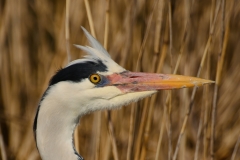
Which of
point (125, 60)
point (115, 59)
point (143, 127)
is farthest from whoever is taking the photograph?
point (115, 59)

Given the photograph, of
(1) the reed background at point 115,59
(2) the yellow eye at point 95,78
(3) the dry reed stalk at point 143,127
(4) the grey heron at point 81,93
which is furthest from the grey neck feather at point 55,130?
(1) the reed background at point 115,59

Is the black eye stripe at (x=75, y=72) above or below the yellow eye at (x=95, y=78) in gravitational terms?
above

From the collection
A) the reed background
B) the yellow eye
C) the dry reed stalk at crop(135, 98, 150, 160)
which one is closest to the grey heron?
the yellow eye

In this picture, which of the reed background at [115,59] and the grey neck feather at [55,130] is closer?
the grey neck feather at [55,130]

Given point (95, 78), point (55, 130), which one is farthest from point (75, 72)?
point (55, 130)

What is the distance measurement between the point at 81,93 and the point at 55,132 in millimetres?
176

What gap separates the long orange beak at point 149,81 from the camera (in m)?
1.88

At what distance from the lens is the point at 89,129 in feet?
10.7

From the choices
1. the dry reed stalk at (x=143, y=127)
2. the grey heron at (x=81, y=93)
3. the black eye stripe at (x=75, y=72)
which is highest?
the black eye stripe at (x=75, y=72)

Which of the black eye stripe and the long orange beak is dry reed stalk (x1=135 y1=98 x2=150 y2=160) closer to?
the long orange beak

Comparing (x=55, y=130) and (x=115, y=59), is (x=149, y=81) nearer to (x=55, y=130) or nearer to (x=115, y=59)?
(x=55, y=130)

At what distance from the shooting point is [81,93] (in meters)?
1.90

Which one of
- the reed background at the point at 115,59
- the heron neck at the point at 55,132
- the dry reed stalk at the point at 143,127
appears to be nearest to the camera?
the heron neck at the point at 55,132

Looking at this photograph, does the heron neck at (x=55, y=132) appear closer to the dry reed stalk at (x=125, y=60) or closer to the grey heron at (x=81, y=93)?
the grey heron at (x=81, y=93)
